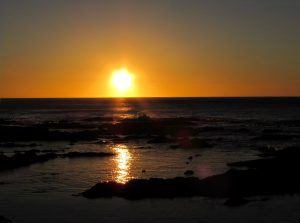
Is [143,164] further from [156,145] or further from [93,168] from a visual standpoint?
[156,145]

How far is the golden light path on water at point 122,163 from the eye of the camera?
1459 inches

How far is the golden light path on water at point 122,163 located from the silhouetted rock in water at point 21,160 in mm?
6695

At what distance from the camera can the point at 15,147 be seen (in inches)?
2330

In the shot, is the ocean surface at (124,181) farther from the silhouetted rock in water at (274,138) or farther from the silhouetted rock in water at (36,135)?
the silhouetted rock in water at (36,135)

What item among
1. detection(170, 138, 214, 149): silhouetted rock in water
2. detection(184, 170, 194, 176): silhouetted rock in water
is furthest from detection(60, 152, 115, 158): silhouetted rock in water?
detection(184, 170, 194, 176): silhouetted rock in water

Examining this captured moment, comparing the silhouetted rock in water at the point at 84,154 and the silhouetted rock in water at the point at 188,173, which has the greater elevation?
the silhouetted rock in water at the point at 188,173

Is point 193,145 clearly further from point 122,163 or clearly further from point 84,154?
point 122,163

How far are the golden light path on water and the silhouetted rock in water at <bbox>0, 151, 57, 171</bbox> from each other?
6.70 meters

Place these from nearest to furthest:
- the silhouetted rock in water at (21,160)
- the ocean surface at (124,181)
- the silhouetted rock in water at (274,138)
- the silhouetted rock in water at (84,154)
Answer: the ocean surface at (124,181) → the silhouetted rock in water at (21,160) → the silhouetted rock in water at (84,154) → the silhouetted rock in water at (274,138)

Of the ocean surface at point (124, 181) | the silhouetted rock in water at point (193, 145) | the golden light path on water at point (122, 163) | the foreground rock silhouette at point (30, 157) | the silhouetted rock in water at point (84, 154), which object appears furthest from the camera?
the silhouetted rock in water at point (193, 145)

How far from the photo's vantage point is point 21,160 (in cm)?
4447

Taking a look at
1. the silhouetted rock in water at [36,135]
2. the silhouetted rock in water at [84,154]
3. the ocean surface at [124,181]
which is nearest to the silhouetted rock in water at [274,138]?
the ocean surface at [124,181]

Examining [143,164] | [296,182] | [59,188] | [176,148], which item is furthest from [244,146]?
[59,188]

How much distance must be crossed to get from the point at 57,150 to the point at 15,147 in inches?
263
